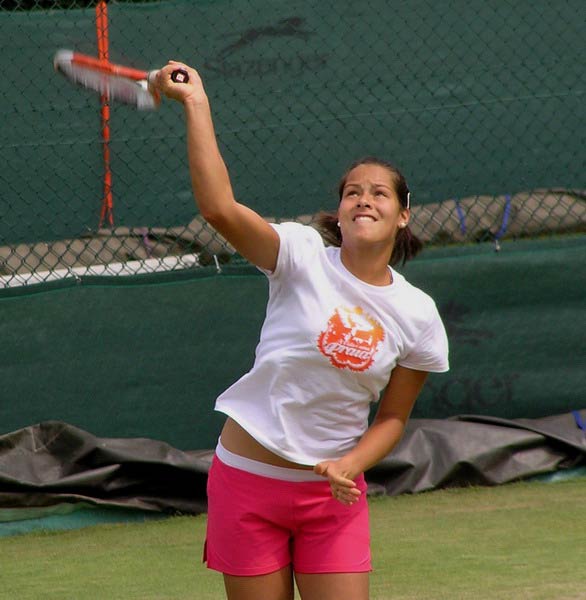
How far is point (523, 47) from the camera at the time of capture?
670 cm

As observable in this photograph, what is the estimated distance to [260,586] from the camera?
3.09 m

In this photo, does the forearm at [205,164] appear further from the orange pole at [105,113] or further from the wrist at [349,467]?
the orange pole at [105,113]

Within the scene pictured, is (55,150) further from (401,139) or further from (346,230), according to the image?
(346,230)

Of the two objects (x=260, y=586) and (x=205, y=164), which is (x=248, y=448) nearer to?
(x=260, y=586)

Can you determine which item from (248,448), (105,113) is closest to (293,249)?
(248,448)

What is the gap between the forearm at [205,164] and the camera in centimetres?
273

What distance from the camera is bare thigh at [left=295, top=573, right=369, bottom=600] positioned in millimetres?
3047

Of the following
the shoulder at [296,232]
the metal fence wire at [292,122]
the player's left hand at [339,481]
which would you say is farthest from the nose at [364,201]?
the metal fence wire at [292,122]

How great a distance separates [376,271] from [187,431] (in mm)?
3089

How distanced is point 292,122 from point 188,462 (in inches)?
73.0

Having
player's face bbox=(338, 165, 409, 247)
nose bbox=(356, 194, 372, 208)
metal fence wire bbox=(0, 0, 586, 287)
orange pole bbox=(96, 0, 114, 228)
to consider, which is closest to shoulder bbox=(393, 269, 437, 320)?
player's face bbox=(338, 165, 409, 247)

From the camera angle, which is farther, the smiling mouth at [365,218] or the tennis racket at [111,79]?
the tennis racket at [111,79]

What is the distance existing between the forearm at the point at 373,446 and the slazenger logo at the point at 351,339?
20 centimetres

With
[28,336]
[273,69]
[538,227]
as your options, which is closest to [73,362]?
[28,336]
